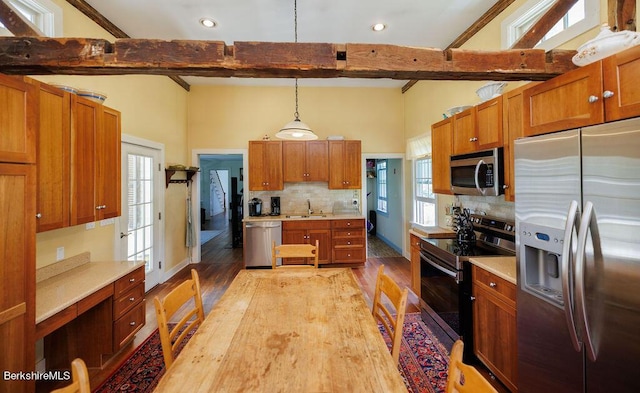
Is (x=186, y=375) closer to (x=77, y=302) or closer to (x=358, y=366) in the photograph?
Answer: (x=358, y=366)

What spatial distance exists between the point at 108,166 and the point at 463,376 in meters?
2.91

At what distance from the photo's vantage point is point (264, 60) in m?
1.53

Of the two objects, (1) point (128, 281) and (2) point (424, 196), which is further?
(2) point (424, 196)

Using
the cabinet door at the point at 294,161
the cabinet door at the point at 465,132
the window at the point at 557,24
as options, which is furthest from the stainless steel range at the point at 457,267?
the cabinet door at the point at 294,161

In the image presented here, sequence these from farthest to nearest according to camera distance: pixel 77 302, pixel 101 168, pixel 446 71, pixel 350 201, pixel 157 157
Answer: pixel 350 201, pixel 157 157, pixel 101 168, pixel 77 302, pixel 446 71

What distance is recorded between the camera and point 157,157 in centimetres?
395

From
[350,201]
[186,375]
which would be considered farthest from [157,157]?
[186,375]

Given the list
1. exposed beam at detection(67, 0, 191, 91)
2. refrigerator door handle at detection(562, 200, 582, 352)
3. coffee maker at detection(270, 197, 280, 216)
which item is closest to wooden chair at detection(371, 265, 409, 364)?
refrigerator door handle at detection(562, 200, 582, 352)

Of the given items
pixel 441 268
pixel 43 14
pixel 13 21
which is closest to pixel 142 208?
pixel 43 14

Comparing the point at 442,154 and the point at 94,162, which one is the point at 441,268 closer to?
the point at 442,154

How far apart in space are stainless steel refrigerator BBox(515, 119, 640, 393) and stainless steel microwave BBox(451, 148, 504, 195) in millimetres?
682

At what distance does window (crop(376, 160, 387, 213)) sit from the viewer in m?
6.84

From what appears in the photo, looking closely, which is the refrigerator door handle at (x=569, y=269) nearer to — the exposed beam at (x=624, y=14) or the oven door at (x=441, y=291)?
the oven door at (x=441, y=291)

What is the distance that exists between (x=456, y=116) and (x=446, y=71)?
54.1 inches
